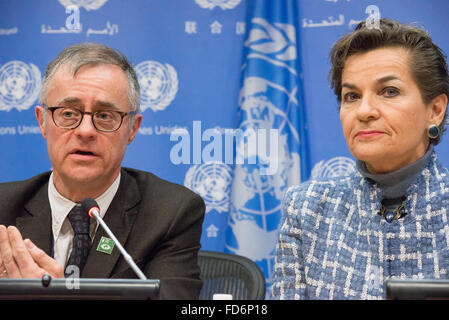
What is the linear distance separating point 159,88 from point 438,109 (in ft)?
5.19

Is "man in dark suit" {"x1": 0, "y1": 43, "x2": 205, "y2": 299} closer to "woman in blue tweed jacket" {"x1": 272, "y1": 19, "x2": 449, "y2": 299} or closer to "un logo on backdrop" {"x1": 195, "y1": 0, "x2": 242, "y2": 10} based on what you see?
"woman in blue tweed jacket" {"x1": 272, "y1": 19, "x2": 449, "y2": 299}

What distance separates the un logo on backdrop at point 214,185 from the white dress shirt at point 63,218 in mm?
883

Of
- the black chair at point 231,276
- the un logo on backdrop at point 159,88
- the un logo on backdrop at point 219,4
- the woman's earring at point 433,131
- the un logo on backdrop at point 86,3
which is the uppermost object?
the un logo on backdrop at point 86,3

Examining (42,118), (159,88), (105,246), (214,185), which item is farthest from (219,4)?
(105,246)

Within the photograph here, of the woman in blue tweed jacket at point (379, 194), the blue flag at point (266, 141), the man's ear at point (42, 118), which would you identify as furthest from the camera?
the blue flag at point (266, 141)

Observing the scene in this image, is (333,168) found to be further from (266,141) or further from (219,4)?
(219,4)

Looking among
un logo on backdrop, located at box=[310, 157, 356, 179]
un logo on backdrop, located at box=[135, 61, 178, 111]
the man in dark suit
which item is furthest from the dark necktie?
un logo on backdrop, located at box=[310, 157, 356, 179]

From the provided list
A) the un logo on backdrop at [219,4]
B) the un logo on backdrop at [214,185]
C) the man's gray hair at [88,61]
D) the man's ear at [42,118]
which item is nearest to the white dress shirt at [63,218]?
the man's ear at [42,118]

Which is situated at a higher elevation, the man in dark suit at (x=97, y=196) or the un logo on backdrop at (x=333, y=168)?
the un logo on backdrop at (x=333, y=168)

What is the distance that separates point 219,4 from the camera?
3.00 metres

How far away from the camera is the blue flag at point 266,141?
112 inches

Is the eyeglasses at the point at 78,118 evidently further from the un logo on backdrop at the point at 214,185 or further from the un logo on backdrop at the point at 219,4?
the un logo on backdrop at the point at 219,4

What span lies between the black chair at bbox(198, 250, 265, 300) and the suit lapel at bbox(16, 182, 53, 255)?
0.64m
